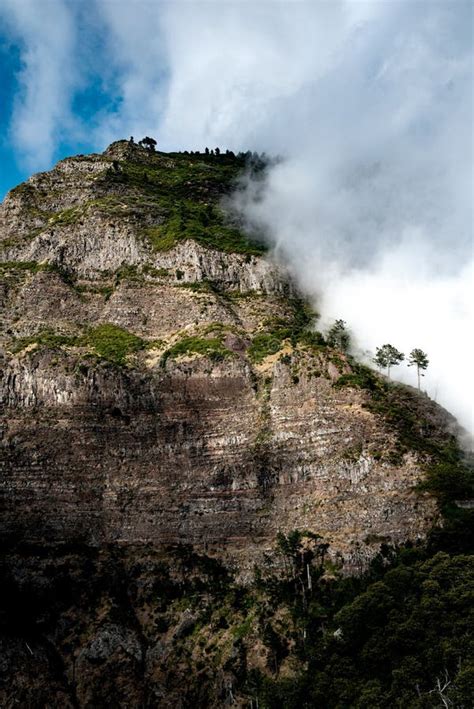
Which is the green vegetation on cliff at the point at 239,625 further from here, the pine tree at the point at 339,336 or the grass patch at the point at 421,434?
the pine tree at the point at 339,336

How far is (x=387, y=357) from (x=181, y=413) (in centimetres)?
4190

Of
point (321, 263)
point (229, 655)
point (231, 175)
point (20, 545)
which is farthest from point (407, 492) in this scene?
point (231, 175)

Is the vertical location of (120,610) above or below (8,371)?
below

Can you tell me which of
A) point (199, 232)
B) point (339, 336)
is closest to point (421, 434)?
point (339, 336)

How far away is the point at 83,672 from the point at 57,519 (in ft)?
65.2

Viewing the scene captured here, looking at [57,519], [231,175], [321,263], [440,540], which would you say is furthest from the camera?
[231,175]

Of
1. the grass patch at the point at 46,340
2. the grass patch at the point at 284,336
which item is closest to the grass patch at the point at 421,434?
the grass patch at the point at 284,336

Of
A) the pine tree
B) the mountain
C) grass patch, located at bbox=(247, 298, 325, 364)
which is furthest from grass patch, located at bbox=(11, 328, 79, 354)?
the pine tree

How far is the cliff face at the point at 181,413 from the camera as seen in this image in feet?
294

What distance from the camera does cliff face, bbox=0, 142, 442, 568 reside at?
89750 mm

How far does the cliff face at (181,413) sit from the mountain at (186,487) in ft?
0.89

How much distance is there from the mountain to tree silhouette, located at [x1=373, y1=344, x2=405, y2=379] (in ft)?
46.2

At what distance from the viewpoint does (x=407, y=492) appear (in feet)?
281

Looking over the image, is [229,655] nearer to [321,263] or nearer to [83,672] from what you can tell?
[83,672]
